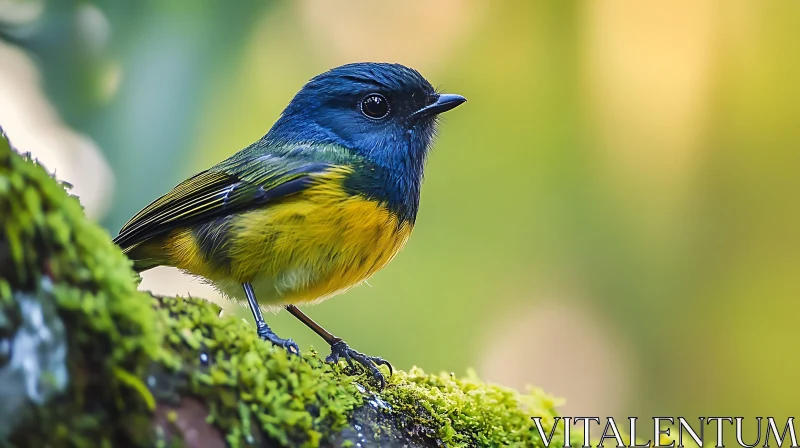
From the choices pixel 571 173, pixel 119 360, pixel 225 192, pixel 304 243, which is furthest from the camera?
pixel 571 173

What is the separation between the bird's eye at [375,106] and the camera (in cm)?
329

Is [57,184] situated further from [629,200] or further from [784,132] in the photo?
[784,132]

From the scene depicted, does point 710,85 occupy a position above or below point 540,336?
above

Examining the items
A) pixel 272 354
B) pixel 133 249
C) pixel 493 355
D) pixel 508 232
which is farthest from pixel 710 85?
pixel 272 354

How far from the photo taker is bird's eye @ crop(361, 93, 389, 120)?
329cm

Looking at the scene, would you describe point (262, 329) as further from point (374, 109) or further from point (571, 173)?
point (571, 173)

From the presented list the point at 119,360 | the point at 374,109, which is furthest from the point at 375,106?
the point at 119,360

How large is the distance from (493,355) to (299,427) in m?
5.15

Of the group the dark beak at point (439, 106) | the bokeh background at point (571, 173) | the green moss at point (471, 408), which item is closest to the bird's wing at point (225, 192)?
the dark beak at point (439, 106)

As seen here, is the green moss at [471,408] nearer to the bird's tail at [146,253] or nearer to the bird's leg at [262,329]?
the bird's leg at [262,329]

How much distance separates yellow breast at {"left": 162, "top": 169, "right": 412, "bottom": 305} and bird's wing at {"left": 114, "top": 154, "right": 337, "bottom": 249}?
71 mm

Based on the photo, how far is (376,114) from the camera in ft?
10.8

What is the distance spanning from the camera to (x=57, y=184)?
1.40 m

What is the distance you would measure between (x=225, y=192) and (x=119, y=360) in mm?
1699
